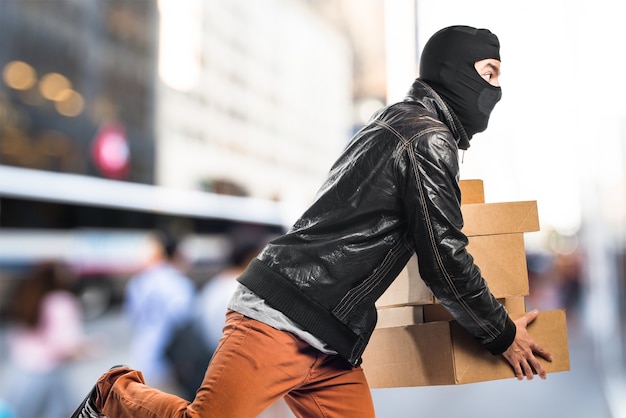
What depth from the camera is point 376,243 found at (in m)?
1.85

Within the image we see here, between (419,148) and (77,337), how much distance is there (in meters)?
4.26

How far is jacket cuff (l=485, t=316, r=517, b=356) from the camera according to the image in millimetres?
1919

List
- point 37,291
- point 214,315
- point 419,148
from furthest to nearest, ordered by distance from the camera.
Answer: point 37,291 < point 214,315 < point 419,148

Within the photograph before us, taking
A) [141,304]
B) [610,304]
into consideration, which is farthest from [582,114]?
[141,304]

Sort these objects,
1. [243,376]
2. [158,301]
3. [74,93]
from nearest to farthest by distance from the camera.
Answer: [243,376], [158,301], [74,93]

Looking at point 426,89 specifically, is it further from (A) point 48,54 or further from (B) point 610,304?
(A) point 48,54

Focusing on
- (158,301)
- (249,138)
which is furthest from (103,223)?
(158,301)

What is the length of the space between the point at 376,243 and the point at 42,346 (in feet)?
12.1

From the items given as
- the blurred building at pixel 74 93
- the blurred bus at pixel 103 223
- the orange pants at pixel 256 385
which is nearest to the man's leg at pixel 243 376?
the orange pants at pixel 256 385

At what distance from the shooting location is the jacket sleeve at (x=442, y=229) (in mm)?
1776

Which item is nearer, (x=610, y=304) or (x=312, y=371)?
(x=312, y=371)

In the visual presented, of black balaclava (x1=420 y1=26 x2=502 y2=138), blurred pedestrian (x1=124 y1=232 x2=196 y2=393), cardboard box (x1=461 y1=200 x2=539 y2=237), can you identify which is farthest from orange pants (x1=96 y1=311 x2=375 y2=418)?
blurred pedestrian (x1=124 y1=232 x2=196 y2=393)

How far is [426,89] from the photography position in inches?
79.8

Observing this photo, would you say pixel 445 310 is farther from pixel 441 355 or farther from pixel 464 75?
pixel 464 75
